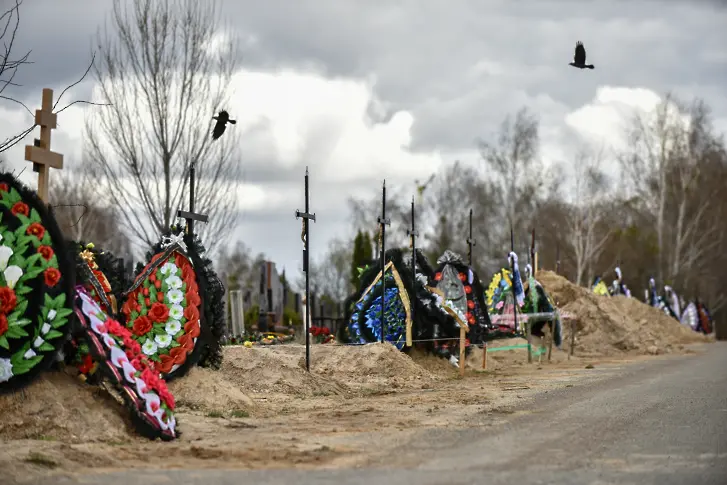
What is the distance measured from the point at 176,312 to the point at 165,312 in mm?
165

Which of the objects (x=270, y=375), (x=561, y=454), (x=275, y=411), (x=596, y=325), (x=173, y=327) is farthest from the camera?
(x=596, y=325)

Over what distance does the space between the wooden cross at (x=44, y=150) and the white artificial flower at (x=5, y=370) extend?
1.92 meters

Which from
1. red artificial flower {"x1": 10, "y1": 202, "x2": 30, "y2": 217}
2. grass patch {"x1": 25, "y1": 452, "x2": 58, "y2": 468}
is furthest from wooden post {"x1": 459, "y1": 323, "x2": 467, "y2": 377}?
grass patch {"x1": 25, "y1": 452, "x2": 58, "y2": 468}

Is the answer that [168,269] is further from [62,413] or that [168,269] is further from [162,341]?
[62,413]

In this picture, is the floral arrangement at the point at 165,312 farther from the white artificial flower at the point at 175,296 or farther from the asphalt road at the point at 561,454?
the asphalt road at the point at 561,454

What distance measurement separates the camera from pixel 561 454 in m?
10.3

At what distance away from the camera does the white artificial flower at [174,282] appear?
14555 millimetres

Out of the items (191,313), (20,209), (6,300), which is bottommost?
(191,313)

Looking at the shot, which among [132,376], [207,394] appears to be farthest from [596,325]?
[132,376]

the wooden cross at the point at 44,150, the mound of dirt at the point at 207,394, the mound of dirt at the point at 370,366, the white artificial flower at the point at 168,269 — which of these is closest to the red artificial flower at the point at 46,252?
the wooden cross at the point at 44,150

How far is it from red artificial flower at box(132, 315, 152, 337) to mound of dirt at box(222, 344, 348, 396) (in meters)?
3.00

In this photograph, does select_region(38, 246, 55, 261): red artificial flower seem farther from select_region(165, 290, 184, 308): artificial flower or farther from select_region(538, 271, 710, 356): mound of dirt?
select_region(538, 271, 710, 356): mound of dirt

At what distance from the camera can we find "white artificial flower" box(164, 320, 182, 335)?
1438 centimetres

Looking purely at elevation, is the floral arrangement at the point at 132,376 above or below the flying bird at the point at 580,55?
below
